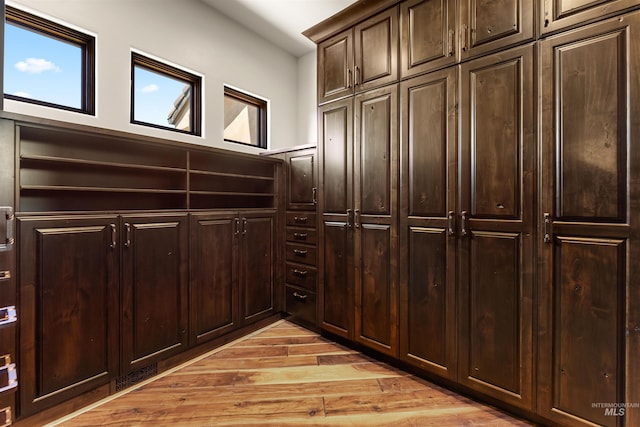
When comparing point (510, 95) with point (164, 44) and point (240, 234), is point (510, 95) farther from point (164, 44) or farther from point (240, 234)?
point (164, 44)

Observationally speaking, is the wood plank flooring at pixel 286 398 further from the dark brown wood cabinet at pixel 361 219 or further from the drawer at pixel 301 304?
the drawer at pixel 301 304

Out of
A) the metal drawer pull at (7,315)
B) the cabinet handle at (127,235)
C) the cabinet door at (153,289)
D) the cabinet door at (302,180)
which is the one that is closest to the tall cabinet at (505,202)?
the cabinet door at (302,180)

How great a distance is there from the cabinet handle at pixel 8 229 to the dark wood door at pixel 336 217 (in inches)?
71.6

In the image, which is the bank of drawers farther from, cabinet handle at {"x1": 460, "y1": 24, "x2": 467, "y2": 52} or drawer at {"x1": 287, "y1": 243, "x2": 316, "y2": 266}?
cabinet handle at {"x1": 460, "y1": 24, "x2": 467, "y2": 52}

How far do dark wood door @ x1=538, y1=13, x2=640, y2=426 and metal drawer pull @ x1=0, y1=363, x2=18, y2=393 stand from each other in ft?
7.91

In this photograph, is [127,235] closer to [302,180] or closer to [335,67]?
[302,180]

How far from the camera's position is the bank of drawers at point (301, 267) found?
275 cm

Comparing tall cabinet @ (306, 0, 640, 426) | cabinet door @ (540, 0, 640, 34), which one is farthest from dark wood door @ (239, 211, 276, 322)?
cabinet door @ (540, 0, 640, 34)

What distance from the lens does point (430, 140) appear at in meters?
1.88

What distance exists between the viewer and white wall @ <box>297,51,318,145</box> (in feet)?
12.5

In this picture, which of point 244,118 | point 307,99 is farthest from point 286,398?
point 307,99

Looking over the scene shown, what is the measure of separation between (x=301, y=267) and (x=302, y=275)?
7 centimetres

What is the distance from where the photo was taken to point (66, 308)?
5.39 ft

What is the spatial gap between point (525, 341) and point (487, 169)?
0.92 meters
